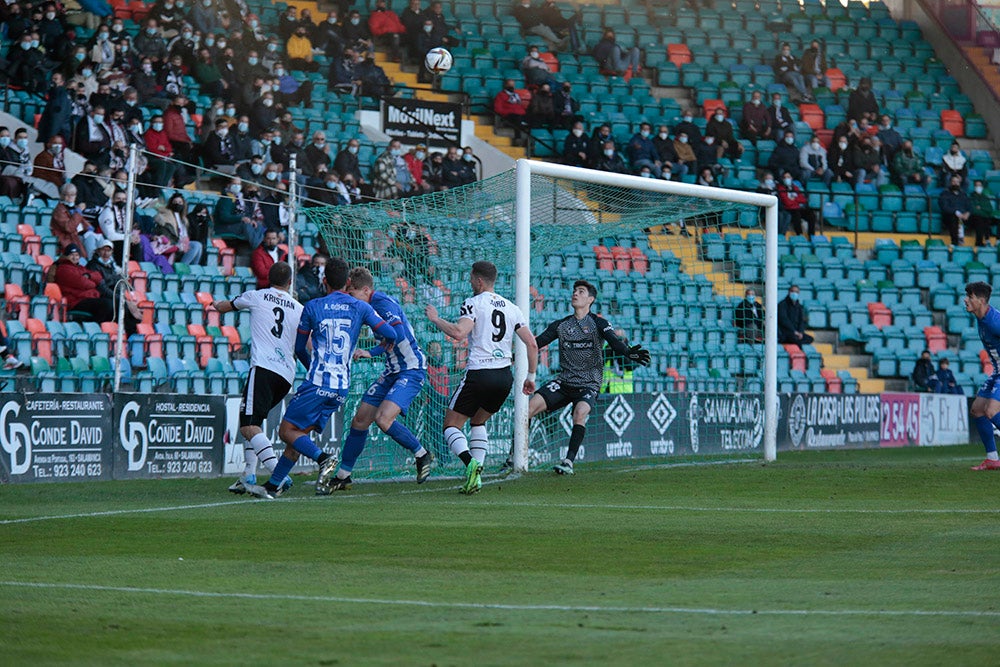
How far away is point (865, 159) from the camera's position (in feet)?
101

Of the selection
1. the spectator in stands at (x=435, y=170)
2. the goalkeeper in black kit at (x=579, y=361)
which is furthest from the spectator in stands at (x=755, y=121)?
the goalkeeper in black kit at (x=579, y=361)

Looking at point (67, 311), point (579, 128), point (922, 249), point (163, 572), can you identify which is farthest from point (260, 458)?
point (922, 249)

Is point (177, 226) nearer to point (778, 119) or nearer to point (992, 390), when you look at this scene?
point (992, 390)

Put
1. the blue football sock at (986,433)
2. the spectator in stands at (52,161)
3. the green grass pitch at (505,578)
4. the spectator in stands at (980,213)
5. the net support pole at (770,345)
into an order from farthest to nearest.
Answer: the spectator in stands at (980,213), the spectator in stands at (52,161), the net support pole at (770,345), the blue football sock at (986,433), the green grass pitch at (505,578)

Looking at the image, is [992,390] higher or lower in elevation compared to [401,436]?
higher

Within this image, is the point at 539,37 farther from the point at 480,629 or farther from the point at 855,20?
the point at 480,629

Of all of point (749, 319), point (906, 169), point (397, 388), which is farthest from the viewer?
point (906, 169)

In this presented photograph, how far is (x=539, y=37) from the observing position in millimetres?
32125

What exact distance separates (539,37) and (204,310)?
1550 centimetres

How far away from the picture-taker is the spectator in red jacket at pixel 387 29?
29.1m

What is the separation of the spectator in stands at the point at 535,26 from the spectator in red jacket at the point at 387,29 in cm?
368

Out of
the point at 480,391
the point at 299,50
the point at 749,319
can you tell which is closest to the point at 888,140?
the point at 749,319

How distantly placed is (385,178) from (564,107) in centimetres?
689

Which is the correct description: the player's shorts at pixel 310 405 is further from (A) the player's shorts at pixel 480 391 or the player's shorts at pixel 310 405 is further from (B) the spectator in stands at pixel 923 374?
(B) the spectator in stands at pixel 923 374
